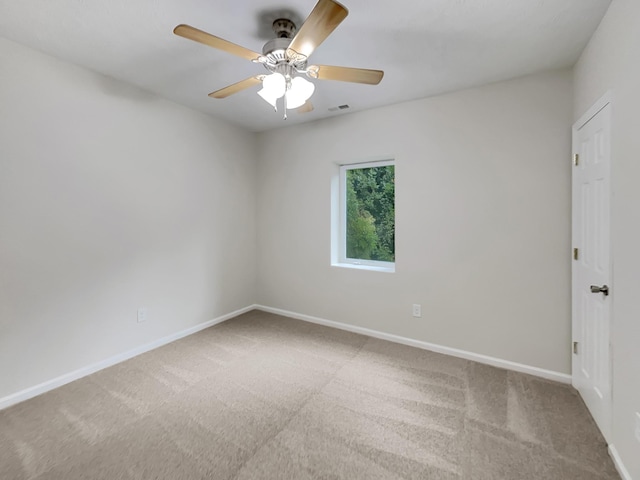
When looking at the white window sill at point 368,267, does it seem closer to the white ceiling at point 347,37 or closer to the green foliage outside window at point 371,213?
the green foliage outside window at point 371,213

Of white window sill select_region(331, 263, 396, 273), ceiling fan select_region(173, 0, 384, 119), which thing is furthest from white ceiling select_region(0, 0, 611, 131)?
white window sill select_region(331, 263, 396, 273)

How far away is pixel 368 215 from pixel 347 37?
192 centimetres

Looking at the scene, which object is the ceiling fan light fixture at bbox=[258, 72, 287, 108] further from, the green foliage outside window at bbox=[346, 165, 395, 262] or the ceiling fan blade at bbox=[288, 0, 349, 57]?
the green foliage outside window at bbox=[346, 165, 395, 262]

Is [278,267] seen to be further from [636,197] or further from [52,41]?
[636,197]

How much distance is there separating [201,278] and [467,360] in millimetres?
2869

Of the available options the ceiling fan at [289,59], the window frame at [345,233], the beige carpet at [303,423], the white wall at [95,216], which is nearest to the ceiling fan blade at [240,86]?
the ceiling fan at [289,59]

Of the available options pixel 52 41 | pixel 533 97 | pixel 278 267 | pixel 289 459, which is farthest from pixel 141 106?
pixel 533 97

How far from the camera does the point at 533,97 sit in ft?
7.64

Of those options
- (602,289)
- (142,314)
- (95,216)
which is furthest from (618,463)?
(95,216)

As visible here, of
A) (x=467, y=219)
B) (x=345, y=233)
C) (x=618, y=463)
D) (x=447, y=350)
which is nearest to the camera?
(x=618, y=463)

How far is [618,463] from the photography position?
4.79 feet

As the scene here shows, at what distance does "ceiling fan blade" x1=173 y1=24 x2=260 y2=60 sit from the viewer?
4.53 feet

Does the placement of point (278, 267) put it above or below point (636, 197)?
below

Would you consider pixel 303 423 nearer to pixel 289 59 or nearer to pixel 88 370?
pixel 88 370
